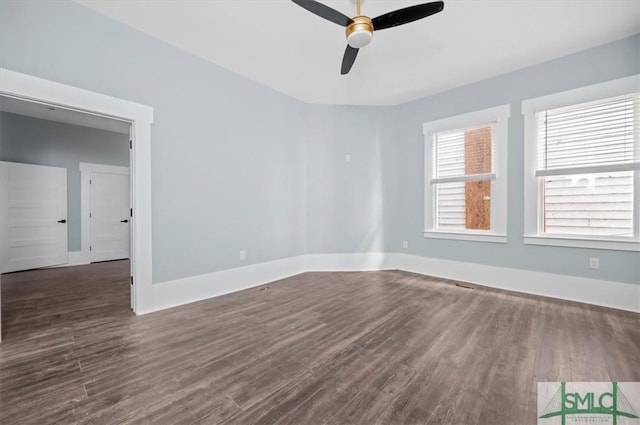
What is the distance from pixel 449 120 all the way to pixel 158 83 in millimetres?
4102

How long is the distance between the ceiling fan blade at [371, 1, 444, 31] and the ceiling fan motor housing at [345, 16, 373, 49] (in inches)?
2.6

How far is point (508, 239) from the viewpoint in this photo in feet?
12.5

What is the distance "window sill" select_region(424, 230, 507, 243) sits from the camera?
12.7 feet

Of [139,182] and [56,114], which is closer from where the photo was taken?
[139,182]

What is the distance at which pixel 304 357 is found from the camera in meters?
2.02

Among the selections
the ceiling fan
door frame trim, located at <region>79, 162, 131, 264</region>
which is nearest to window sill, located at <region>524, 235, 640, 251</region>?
the ceiling fan

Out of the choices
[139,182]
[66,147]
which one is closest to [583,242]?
[139,182]

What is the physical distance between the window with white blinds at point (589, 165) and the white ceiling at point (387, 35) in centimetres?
80

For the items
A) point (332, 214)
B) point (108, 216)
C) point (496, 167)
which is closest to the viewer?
point (496, 167)

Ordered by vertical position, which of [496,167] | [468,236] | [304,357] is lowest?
[304,357]

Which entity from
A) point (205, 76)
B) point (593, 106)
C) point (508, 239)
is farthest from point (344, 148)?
point (593, 106)

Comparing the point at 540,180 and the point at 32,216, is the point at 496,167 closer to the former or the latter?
the point at 540,180

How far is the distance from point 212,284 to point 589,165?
4.87 m

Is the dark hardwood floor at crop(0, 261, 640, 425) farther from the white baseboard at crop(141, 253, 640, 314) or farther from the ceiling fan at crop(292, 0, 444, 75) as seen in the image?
the ceiling fan at crop(292, 0, 444, 75)
